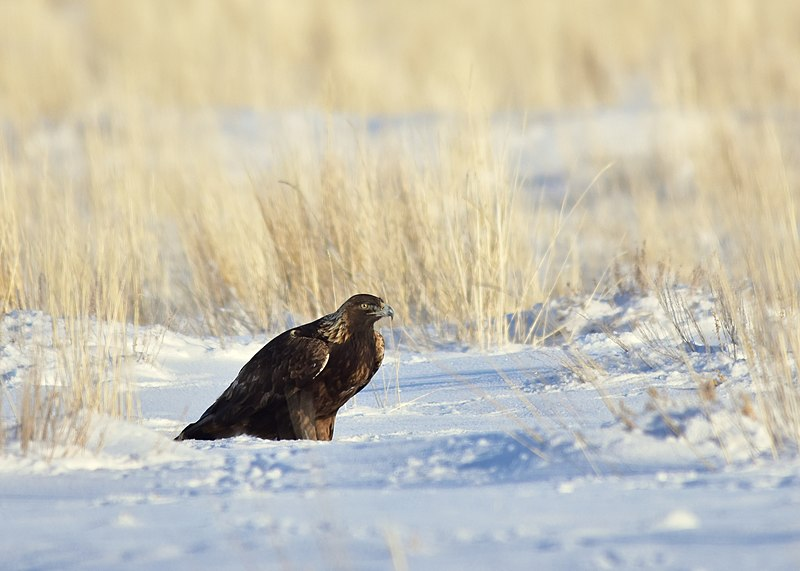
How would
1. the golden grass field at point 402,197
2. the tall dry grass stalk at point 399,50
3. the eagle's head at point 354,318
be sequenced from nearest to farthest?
the eagle's head at point 354,318, the golden grass field at point 402,197, the tall dry grass stalk at point 399,50

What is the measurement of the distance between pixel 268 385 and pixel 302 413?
0.51 ft

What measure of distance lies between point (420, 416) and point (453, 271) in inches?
68.2

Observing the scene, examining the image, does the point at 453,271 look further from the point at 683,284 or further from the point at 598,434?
the point at 598,434

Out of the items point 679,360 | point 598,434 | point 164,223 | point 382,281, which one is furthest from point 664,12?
point 598,434

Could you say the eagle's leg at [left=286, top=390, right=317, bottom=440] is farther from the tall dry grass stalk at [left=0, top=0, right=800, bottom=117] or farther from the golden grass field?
the tall dry grass stalk at [left=0, top=0, right=800, bottom=117]

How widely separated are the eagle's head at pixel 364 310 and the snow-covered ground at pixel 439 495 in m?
0.37

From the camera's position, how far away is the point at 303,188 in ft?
21.8

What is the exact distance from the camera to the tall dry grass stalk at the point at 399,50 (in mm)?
13391

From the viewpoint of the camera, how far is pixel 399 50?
16953 mm

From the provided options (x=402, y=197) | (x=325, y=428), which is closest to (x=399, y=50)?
(x=402, y=197)

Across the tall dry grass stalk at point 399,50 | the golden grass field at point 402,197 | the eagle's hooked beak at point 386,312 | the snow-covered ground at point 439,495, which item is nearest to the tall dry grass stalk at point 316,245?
the golden grass field at point 402,197

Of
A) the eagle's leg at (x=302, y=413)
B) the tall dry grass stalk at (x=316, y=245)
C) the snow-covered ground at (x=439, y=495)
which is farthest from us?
the tall dry grass stalk at (x=316, y=245)

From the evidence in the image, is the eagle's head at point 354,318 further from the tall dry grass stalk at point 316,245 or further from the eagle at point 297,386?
the tall dry grass stalk at point 316,245

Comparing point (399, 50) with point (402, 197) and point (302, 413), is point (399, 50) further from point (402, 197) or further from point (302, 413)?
point (302, 413)
